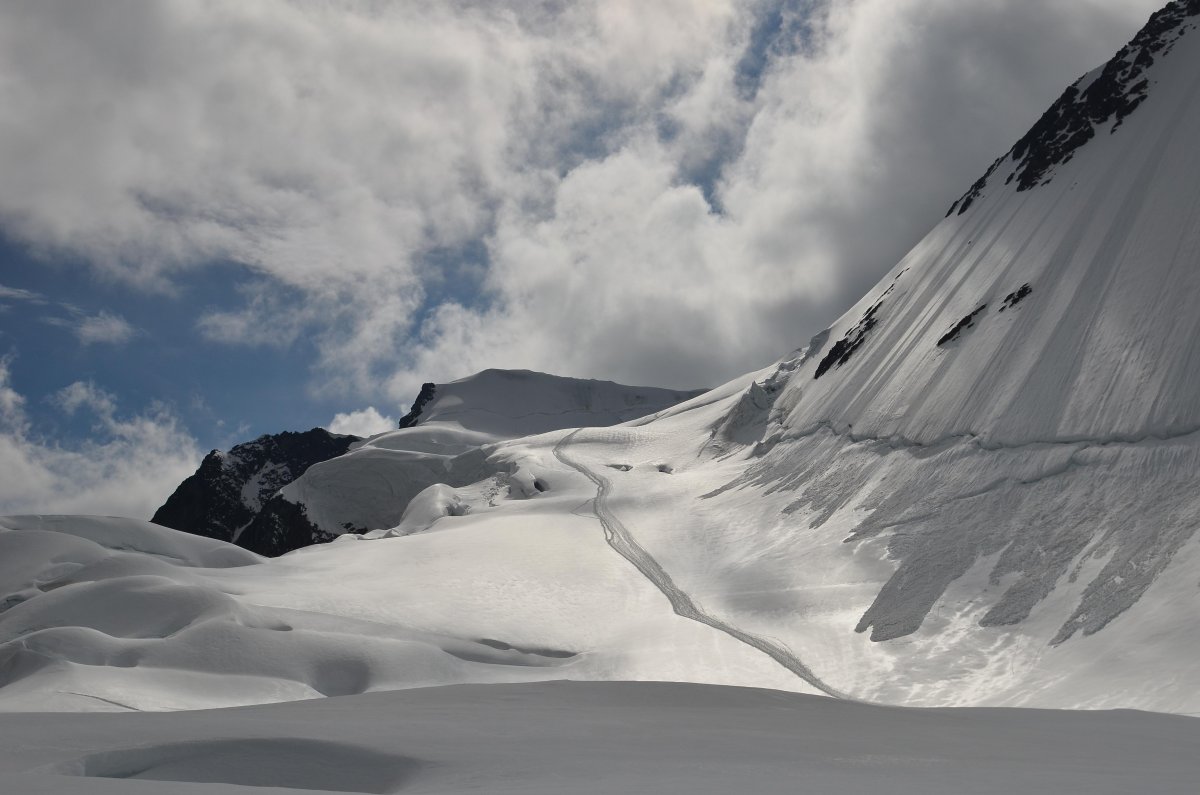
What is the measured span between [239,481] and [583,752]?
154253 millimetres

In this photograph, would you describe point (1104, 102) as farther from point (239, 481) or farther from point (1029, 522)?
point (239, 481)

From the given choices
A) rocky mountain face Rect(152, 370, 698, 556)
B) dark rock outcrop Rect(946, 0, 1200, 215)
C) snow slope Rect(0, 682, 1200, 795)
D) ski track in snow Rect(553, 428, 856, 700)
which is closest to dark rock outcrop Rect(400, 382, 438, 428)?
rocky mountain face Rect(152, 370, 698, 556)

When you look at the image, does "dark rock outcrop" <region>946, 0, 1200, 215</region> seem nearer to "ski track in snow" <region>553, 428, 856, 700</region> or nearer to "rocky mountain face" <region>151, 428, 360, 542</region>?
"ski track in snow" <region>553, 428, 856, 700</region>

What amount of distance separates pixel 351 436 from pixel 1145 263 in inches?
5847

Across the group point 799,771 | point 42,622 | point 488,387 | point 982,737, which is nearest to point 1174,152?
point 982,737

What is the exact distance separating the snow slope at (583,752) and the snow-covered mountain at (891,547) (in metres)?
11.8

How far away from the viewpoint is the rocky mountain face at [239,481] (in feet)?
465

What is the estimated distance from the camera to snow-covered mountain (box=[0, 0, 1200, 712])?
23.9 metres

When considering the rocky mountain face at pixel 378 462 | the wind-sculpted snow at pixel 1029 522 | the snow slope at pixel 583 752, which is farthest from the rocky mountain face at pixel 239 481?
the snow slope at pixel 583 752

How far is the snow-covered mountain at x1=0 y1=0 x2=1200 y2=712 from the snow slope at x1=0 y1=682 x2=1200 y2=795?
38.6ft

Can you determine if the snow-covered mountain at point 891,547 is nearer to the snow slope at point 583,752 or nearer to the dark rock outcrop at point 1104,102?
the dark rock outcrop at point 1104,102

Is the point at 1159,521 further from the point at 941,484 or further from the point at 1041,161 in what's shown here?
the point at 1041,161

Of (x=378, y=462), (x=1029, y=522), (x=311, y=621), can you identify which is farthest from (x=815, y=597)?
(x=378, y=462)

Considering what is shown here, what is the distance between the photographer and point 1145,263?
35.0 meters
